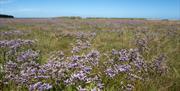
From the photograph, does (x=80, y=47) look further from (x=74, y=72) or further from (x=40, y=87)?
(x=40, y=87)

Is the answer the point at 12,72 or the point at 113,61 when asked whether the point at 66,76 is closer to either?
the point at 12,72

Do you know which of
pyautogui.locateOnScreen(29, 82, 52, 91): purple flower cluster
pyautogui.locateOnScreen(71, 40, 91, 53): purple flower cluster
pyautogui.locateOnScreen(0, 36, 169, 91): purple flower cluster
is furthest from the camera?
pyautogui.locateOnScreen(71, 40, 91, 53): purple flower cluster

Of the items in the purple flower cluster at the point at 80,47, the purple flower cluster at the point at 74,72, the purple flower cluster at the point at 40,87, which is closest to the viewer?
the purple flower cluster at the point at 40,87

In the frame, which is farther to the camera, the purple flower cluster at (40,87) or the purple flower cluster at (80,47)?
the purple flower cluster at (80,47)

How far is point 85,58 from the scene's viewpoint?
210 inches

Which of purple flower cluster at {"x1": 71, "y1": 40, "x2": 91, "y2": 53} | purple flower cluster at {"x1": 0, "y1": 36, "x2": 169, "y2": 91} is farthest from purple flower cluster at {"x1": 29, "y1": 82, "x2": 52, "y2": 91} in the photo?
purple flower cluster at {"x1": 71, "y1": 40, "x2": 91, "y2": 53}

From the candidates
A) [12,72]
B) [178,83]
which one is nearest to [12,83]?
[12,72]

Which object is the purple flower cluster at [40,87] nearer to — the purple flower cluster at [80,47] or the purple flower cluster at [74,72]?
the purple flower cluster at [74,72]

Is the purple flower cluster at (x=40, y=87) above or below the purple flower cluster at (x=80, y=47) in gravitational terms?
above

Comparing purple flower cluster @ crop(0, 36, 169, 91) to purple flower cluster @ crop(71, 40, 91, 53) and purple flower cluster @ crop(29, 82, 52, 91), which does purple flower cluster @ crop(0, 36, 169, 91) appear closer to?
purple flower cluster @ crop(29, 82, 52, 91)

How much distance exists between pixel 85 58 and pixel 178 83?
5.88ft

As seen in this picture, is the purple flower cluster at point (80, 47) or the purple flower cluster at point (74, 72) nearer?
the purple flower cluster at point (74, 72)

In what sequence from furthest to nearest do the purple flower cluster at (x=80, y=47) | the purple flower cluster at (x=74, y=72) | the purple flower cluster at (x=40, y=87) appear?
the purple flower cluster at (x=80, y=47), the purple flower cluster at (x=74, y=72), the purple flower cluster at (x=40, y=87)

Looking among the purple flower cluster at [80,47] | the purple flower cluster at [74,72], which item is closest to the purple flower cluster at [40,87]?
the purple flower cluster at [74,72]
